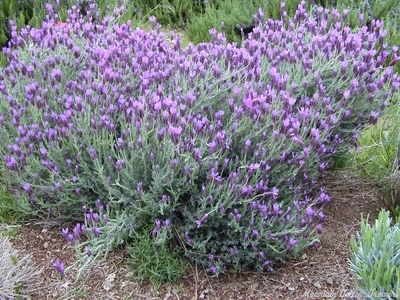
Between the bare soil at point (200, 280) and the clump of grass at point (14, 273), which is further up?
the clump of grass at point (14, 273)

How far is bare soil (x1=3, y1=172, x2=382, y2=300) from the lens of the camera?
3.09 meters

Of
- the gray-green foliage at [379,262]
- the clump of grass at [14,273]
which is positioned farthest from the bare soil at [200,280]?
the gray-green foliage at [379,262]

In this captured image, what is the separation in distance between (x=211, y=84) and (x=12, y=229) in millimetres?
1395

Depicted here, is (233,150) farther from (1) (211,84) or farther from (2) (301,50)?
(2) (301,50)

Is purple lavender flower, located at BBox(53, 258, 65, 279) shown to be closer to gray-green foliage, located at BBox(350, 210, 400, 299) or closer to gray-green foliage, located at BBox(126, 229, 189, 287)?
gray-green foliage, located at BBox(126, 229, 189, 287)

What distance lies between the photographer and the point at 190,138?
3027 millimetres

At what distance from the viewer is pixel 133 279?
3.14m

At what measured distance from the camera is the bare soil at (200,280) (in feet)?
10.1

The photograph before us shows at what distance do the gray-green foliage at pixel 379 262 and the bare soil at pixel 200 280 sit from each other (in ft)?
1.27

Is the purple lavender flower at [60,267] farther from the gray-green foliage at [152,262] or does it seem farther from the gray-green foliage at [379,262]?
the gray-green foliage at [379,262]

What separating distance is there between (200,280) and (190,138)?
757 mm

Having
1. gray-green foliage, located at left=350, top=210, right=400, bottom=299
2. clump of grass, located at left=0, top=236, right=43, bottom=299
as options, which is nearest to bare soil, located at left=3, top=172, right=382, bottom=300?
clump of grass, located at left=0, top=236, right=43, bottom=299

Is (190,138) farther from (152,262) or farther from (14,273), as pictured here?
(14,273)

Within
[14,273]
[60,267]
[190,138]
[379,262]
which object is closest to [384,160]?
[190,138]
